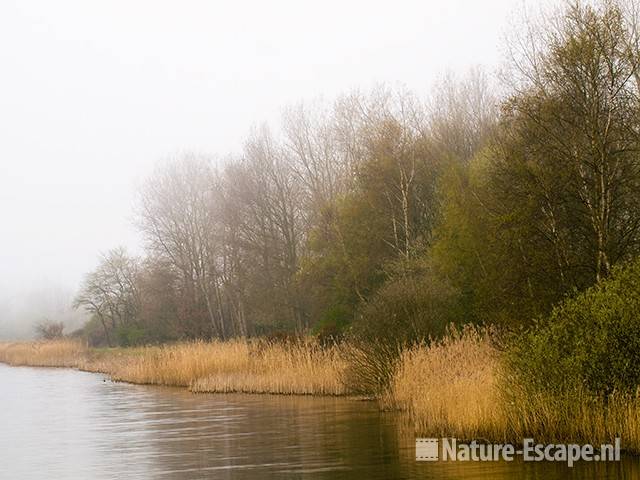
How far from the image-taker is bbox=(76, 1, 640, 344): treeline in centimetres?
2352

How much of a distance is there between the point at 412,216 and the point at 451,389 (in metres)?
27.5

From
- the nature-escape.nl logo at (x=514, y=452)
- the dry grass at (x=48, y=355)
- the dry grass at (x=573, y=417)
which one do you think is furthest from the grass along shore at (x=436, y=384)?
the dry grass at (x=48, y=355)

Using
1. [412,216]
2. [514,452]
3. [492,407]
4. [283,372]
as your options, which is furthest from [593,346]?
[412,216]

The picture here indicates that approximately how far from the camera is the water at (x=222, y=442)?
1473 centimetres

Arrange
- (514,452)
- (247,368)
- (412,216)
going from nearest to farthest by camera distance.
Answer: (514,452), (247,368), (412,216)

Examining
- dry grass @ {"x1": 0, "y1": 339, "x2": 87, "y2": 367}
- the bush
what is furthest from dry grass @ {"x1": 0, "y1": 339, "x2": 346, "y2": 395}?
dry grass @ {"x1": 0, "y1": 339, "x2": 87, "y2": 367}

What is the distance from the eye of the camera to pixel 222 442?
19531 mm

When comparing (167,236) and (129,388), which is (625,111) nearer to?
(129,388)

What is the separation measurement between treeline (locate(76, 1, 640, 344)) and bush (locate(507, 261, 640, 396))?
6.27 m

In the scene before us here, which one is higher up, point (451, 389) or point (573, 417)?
point (451, 389)

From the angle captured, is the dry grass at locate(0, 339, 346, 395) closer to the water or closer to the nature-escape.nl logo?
the water

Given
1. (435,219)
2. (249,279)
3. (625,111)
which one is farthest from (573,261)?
(249,279)

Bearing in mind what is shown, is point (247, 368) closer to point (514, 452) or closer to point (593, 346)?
point (514, 452)

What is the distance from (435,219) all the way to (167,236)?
3129cm
